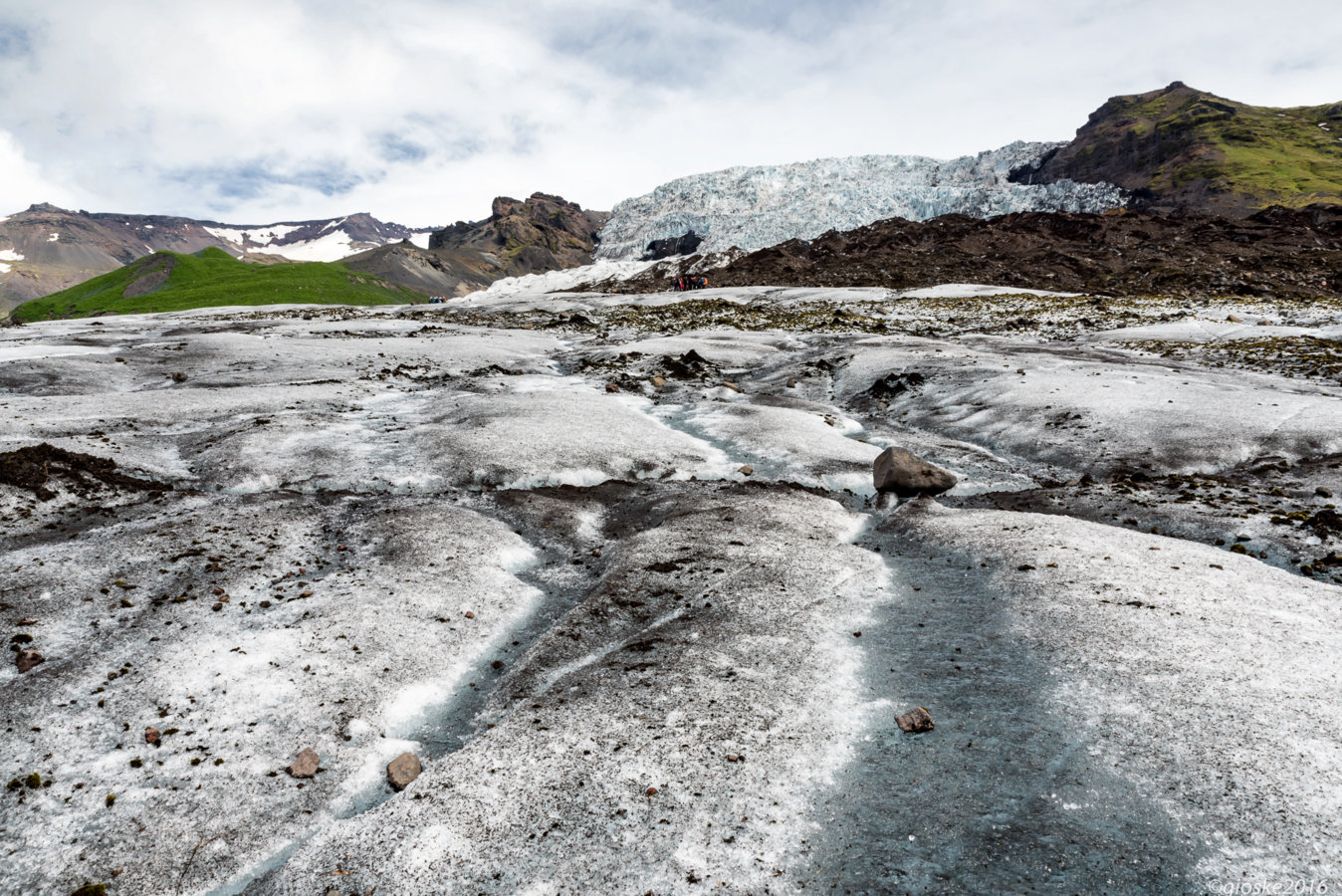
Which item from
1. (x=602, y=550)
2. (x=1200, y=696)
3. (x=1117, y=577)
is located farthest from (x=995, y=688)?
(x=602, y=550)

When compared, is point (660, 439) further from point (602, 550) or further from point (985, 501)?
point (985, 501)

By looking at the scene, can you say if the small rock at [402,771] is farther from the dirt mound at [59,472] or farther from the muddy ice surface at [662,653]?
the dirt mound at [59,472]

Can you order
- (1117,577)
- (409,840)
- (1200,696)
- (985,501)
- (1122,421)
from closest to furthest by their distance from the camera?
(409,840), (1200,696), (1117,577), (985,501), (1122,421)

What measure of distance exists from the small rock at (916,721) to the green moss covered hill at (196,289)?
464 ft

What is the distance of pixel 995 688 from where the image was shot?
30.8 ft

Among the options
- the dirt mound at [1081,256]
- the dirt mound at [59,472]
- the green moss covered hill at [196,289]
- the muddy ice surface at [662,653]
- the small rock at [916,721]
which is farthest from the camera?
the green moss covered hill at [196,289]

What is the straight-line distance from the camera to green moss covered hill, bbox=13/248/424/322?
124 metres

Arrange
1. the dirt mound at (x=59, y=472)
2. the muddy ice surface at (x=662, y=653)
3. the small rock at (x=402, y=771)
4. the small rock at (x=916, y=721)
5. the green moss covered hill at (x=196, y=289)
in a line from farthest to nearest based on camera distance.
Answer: the green moss covered hill at (x=196, y=289) < the dirt mound at (x=59, y=472) < the small rock at (x=916, y=721) < the small rock at (x=402, y=771) < the muddy ice surface at (x=662, y=653)

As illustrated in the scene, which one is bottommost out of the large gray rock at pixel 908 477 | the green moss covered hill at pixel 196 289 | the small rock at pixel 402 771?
the small rock at pixel 402 771

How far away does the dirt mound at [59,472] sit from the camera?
16.1m

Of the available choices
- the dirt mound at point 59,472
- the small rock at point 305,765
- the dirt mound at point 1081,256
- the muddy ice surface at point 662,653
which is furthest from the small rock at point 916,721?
the dirt mound at point 1081,256

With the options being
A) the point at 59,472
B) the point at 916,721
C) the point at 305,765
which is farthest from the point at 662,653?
the point at 59,472

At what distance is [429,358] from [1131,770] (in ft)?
145

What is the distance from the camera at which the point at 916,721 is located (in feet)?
28.3
